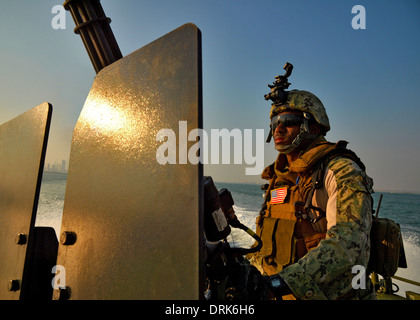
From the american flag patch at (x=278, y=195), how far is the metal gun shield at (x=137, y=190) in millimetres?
2300

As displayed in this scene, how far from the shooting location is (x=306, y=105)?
9.93 ft

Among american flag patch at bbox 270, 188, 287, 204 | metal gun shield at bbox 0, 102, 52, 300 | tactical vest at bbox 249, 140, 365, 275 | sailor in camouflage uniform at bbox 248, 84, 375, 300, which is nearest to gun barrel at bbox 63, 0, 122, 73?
A: metal gun shield at bbox 0, 102, 52, 300

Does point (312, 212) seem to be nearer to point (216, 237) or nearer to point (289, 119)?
point (289, 119)

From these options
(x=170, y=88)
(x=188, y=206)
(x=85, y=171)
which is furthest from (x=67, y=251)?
(x=170, y=88)

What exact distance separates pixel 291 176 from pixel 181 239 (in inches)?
93.8

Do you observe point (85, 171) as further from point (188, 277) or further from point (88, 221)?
point (188, 277)

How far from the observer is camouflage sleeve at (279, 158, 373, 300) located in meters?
1.61

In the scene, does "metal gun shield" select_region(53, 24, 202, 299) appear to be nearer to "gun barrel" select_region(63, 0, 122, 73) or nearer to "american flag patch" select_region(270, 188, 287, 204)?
"gun barrel" select_region(63, 0, 122, 73)

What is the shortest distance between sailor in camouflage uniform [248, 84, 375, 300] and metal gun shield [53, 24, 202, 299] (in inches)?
38.4

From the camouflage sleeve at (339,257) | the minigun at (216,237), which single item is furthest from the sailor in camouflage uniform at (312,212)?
the minigun at (216,237)

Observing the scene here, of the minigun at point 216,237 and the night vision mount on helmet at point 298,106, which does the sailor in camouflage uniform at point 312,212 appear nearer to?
the night vision mount on helmet at point 298,106

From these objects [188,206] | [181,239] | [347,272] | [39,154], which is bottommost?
[347,272]

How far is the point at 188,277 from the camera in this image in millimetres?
824

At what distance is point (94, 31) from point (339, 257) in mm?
2246
